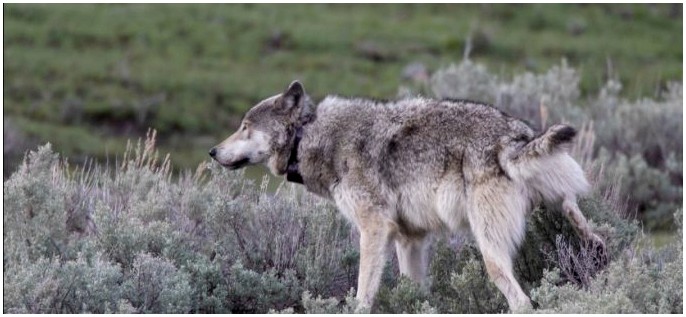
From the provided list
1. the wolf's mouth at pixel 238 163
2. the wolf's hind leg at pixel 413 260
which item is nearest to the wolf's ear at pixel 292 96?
the wolf's mouth at pixel 238 163

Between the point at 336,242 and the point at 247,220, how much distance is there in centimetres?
70

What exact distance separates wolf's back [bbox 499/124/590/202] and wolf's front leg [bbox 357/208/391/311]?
0.95 metres

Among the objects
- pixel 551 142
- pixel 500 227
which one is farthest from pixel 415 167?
pixel 551 142

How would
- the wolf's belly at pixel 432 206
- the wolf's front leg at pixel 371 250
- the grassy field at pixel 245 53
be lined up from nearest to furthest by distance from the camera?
the wolf's belly at pixel 432 206
the wolf's front leg at pixel 371 250
the grassy field at pixel 245 53

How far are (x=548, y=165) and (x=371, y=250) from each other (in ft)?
4.40

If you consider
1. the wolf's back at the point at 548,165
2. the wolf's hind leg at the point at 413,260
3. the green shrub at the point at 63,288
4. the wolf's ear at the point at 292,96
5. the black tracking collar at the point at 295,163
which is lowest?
the wolf's hind leg at the point at 413,260

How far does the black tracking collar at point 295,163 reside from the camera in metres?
9.65

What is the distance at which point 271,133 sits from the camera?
9.74 meters

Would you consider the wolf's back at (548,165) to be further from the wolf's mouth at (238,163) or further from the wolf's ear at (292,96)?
the wolf's mouth at (238,163)

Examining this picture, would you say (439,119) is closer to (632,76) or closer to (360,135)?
(360,135)

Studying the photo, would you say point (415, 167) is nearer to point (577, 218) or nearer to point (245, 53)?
point (577, 218)

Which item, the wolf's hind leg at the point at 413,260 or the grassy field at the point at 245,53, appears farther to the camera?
the grassy field at the point at 245,53

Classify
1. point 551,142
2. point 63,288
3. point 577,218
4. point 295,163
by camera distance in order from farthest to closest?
point 295,163, point 577,218, point 63,288, point 551,142

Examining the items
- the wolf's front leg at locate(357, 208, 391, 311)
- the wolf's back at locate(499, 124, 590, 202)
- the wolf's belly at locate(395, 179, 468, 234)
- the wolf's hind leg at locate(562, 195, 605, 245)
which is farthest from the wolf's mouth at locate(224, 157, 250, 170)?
the wolf's hind leg at locate(562, 195, 605, 245)
